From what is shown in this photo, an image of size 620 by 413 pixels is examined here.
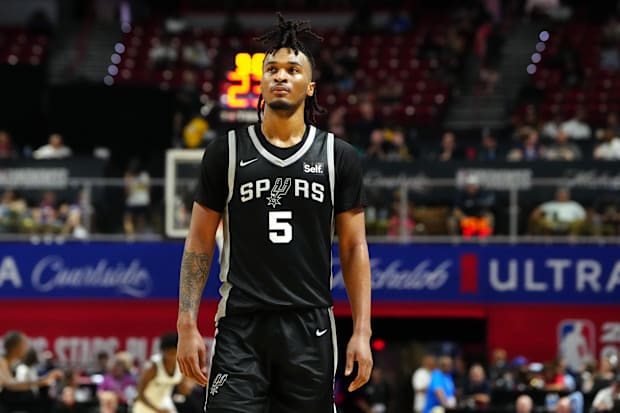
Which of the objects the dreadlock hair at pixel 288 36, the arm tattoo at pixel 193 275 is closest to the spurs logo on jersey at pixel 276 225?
the arm tattoo at pixel 193 275

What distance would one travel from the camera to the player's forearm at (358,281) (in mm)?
6012

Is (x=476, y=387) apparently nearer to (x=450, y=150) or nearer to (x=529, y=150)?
(x=450, y=150)

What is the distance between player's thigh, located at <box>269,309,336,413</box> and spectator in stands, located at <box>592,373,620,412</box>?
899cm

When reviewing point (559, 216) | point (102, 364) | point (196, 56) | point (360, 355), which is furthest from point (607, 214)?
point (360, 355)

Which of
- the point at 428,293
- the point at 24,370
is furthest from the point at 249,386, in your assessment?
the point at 428,293

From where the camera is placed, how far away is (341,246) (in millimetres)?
6125

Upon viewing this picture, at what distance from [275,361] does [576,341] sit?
15.4m

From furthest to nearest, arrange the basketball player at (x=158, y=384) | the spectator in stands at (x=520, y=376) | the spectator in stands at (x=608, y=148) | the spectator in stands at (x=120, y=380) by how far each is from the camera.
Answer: the spectator in stands at (x=608, y=148) < the spectator in stands at (x=520, y=376) < the spectator in stands at (x=120, y=380) < the basketball player at (x=158, y=384)

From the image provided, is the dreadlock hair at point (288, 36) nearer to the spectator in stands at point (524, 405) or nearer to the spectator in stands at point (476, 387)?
the spectator in stands at point (524, 405)

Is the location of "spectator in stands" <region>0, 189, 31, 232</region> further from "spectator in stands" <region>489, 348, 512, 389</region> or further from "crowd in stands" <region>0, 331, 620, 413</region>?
"spectator in stands" <region>489, 348, 512, 389</region>

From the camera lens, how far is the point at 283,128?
6070mm

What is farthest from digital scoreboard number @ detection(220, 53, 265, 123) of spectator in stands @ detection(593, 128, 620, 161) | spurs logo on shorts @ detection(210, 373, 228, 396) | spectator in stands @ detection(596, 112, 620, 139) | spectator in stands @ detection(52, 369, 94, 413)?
spurs logo on shorts @ detection(210, 373, 228, 396)

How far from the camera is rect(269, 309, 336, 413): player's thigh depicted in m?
5.93

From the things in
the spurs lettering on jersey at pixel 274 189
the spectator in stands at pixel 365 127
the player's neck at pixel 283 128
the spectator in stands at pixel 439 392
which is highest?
the spectator in stands at pixel 365 127
